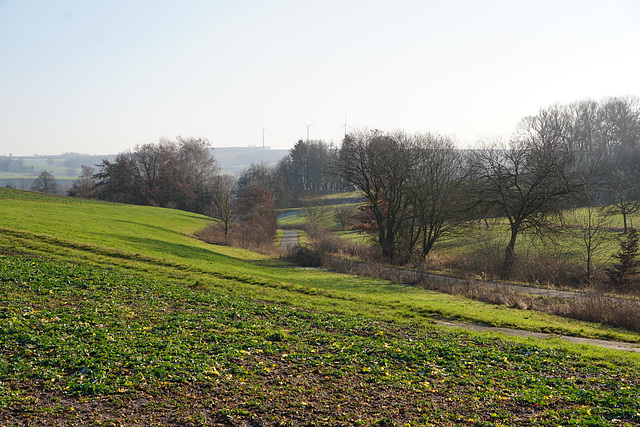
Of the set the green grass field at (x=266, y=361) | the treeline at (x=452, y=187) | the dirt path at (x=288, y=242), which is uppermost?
the treeline at (x=452, y=187)

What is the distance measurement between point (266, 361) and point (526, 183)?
29043 mm

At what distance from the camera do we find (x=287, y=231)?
79.4 metres

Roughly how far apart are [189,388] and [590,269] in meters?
30.3

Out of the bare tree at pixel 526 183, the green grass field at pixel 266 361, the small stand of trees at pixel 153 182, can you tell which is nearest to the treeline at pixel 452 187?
the bare tree at pixel 526 183

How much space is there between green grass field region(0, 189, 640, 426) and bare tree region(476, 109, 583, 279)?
1585cm

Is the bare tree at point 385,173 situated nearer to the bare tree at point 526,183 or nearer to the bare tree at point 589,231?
the bare tree at point 526,183

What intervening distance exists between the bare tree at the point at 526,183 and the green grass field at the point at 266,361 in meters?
15.8

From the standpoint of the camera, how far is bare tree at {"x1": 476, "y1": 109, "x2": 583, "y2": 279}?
3256 cm

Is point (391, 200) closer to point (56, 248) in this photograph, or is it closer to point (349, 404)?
point (56, 248)

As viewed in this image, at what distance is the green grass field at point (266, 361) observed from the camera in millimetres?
7914

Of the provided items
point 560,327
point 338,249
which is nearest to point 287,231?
point 338,249

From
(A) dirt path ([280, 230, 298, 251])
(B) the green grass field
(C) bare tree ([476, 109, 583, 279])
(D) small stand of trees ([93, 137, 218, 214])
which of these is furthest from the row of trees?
(D) small stand of trees ([93, 137, 218, 214])

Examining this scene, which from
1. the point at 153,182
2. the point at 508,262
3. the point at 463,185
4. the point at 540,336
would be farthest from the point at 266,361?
the point at 153,182

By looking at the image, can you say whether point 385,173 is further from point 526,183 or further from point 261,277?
point 261,277
